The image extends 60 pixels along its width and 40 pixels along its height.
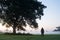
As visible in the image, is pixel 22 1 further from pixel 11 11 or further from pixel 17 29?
pixel 17 29

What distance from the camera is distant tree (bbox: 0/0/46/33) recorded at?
163 ft

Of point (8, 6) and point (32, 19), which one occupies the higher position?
point (8, 6)

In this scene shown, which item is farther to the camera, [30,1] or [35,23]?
[35,23]

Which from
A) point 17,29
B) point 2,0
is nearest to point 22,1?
point 2,0

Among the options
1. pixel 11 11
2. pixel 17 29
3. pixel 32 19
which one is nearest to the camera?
pixel 11 11

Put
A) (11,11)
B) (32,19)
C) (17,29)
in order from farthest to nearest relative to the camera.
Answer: (17,29) < (32,19) < (11,11)

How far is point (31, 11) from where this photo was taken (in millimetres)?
50531

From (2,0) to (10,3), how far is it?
102 inches

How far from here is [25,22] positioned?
54219mm

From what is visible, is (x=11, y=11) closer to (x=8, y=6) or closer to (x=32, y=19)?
(x=8, y=6)

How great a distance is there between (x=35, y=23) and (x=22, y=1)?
8.41 meters

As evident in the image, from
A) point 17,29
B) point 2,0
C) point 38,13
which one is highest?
point 2,0

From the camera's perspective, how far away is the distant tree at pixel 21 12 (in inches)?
1953

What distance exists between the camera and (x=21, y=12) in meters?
49.8
